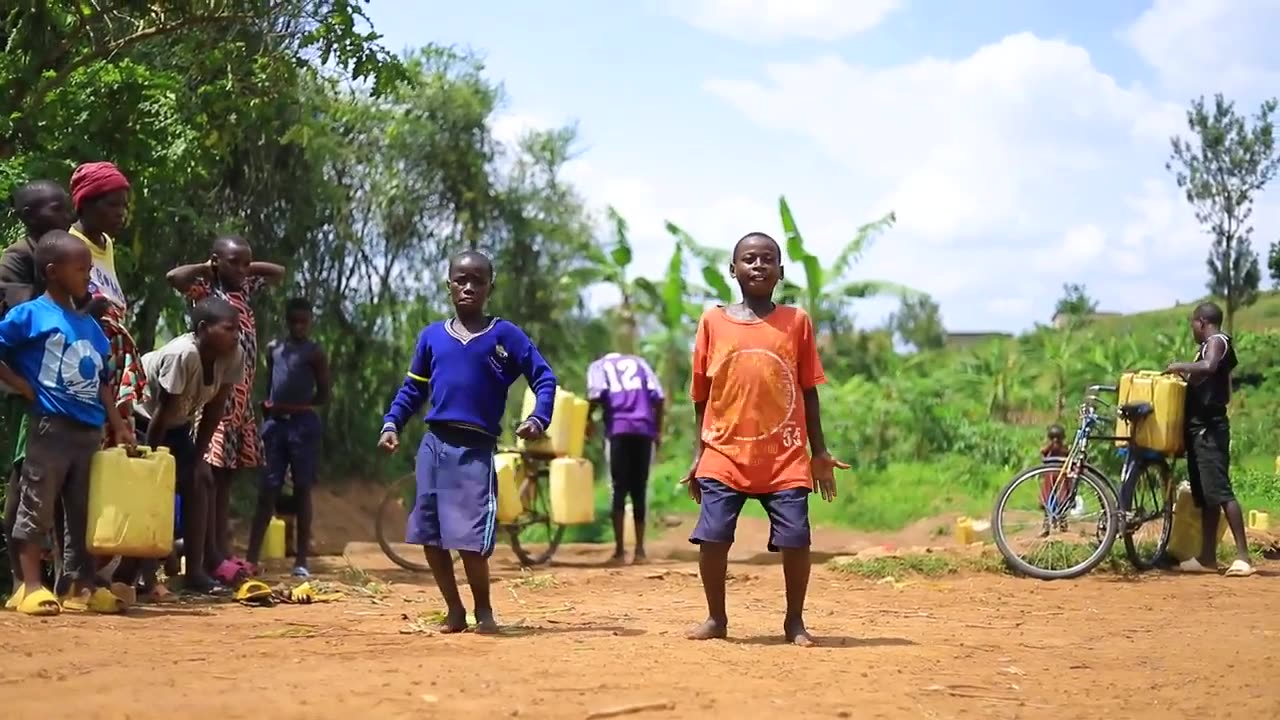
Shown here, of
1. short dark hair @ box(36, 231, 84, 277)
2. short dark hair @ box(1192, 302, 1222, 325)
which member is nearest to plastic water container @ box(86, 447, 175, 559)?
short dark hair @ box(36, 231, 84, 277)

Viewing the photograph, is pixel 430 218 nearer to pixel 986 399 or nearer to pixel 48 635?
pixel 986 399

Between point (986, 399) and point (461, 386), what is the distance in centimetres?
1637

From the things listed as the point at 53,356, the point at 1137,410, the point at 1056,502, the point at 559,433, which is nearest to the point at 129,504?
the point at 53,356

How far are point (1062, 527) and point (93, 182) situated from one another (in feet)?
21.7

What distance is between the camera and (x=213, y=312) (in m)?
8.27

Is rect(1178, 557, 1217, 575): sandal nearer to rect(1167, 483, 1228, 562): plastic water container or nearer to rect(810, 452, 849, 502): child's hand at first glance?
rect(1167, 483, 1228, 562): plastic water container

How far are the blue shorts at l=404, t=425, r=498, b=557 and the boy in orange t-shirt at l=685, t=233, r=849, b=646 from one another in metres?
0.91

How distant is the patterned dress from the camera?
8.98 metres

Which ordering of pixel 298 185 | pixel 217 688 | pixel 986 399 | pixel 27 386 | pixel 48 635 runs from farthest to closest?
pixel 986 399 → pixel 298 185 → pixel 27 386 → pixel 48 635 → pixel 217 688

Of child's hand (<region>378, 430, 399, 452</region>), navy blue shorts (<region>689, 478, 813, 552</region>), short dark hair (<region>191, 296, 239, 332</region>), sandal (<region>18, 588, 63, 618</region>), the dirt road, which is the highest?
short dark hair (<region>191, 296, 239, 332</region>)

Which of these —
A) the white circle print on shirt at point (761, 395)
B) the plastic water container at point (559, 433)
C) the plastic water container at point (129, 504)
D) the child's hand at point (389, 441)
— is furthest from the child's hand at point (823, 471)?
the plastic water container at point (559, 433)

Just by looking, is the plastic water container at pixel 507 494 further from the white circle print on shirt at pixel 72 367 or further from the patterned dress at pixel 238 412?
the white circle print on shirt at pixel 72 367

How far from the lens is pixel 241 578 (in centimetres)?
897

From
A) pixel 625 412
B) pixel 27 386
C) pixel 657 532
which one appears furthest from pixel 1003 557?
pixel 657 532
